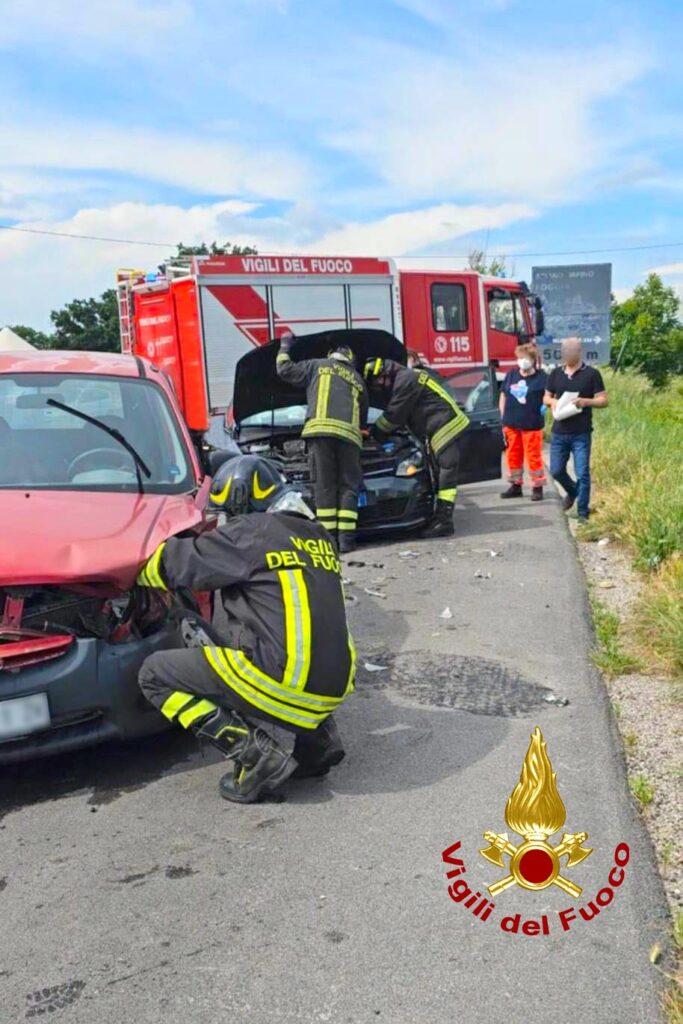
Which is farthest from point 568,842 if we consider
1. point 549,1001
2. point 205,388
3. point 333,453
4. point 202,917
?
point 205,388

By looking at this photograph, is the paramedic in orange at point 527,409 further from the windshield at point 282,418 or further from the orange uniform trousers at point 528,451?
the windshield at point 282,418

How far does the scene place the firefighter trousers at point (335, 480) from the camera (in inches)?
336

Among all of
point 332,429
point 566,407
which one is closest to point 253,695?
point 332,429

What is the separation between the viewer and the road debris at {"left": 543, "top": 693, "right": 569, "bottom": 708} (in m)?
4.84

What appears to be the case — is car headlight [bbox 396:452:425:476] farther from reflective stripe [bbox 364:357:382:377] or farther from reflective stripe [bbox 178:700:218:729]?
reflective stripe [bbox 178:700:218:729]

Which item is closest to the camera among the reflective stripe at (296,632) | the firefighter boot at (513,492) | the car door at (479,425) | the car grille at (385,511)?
the reflective stripe at (296,632)

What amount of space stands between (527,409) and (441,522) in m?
2.21

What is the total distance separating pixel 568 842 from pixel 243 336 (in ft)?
42.0

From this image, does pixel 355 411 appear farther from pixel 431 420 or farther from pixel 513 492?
pixel 513 492

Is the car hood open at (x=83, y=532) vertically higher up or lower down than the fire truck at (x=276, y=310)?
lower down

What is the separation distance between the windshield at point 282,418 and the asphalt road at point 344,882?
4.63 metres

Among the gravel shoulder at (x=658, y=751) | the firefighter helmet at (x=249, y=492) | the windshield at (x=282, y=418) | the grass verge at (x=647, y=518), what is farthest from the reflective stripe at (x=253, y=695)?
the windshield at (x=282, y=418)

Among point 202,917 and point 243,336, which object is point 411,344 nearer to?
point 243,336

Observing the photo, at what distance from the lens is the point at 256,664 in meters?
3.72
